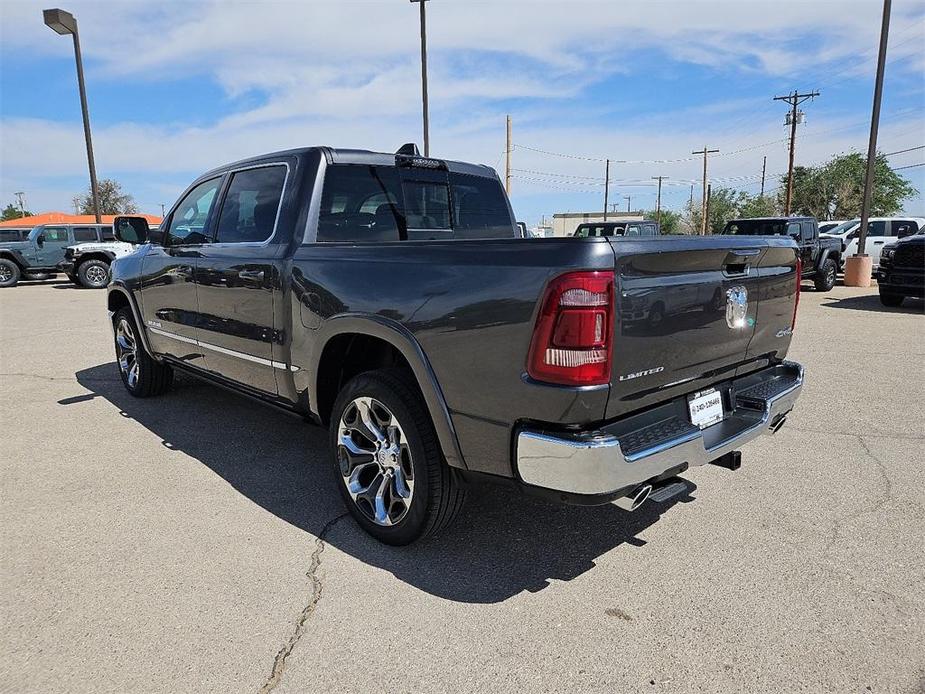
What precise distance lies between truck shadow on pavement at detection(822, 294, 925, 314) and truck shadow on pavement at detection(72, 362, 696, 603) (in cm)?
1072

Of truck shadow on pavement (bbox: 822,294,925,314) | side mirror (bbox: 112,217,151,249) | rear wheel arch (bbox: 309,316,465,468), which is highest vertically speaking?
side mirror (bbox: 112,217,151,249)

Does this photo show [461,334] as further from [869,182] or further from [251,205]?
[869,182]

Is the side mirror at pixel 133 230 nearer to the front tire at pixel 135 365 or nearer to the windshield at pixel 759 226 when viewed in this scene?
the front tire at pixel 135 365

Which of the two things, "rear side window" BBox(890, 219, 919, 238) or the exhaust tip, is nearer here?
the exhaust tip

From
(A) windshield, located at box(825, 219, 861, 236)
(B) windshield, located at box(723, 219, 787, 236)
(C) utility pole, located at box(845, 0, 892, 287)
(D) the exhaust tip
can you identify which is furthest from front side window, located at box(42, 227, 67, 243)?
(A) windshield, located at box(825, 219, 861, 236)

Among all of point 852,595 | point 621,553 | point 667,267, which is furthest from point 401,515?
point 852,595

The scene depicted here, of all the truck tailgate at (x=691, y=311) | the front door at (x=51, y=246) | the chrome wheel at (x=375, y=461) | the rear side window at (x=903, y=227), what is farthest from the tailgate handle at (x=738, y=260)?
the front door at (x=51, y=246)

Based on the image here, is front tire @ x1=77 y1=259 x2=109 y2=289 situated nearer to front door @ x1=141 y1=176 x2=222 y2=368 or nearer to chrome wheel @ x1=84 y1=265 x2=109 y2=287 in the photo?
chrome wheel @ x1=84 y1=265 x2=109 y2=287

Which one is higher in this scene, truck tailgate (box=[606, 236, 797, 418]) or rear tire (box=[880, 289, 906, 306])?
truck tailgate (box=[606, 236, 797, 418])

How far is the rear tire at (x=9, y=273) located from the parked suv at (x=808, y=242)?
20.5 metres

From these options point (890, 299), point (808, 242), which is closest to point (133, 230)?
point (890, 299)

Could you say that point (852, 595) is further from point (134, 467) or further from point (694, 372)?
point (134, 467)

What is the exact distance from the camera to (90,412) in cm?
547

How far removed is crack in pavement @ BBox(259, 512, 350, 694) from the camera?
2189 millimetres
